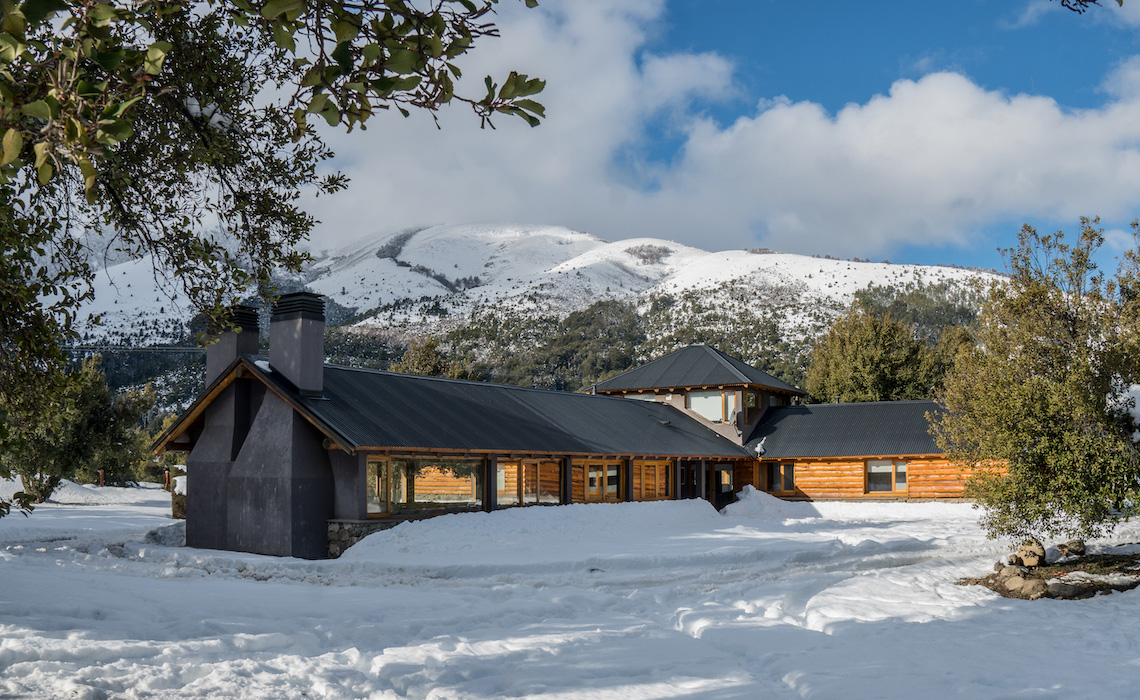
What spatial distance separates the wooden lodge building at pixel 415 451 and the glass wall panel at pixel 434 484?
0.04 m

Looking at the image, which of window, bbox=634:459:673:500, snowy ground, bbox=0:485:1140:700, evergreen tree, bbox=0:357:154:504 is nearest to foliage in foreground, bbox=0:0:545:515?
snowy ground, bbox=0:485:1140:700

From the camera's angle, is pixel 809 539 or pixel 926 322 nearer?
pixel 809 539

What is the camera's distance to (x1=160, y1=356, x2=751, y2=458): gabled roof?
798 inches

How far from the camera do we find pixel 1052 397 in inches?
604

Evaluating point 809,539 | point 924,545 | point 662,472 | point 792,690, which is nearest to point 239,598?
point 792,690

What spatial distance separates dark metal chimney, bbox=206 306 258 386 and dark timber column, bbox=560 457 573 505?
911 centimetres

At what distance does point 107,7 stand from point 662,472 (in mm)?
27723

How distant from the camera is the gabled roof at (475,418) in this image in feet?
66.5

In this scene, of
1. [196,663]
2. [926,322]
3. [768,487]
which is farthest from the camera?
[926,322]

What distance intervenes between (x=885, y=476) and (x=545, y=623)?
82.6 ft

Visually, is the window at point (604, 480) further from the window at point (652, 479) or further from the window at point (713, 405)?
the window at point (713, 405)

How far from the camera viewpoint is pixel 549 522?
22375mm

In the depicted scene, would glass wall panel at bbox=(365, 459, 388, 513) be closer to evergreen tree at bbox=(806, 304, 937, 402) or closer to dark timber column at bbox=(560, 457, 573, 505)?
dark timber column at bbox=(560, 457, 573, 505)

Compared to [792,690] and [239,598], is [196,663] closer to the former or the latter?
[239,598]
